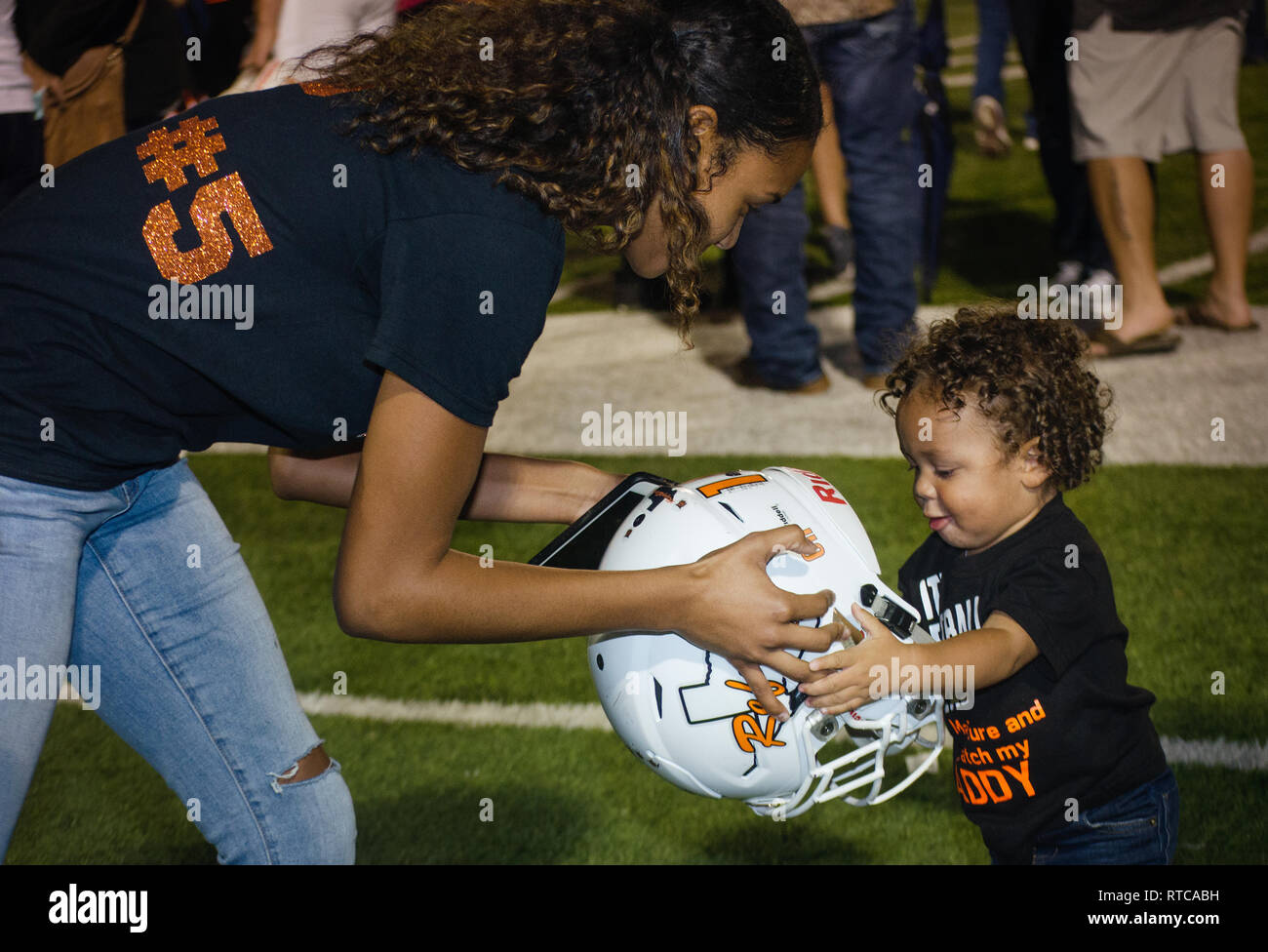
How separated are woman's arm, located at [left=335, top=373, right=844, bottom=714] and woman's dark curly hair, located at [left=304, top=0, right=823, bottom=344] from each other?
36 centimetres

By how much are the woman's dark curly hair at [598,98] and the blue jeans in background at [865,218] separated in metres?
4.19

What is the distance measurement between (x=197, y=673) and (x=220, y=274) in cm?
73

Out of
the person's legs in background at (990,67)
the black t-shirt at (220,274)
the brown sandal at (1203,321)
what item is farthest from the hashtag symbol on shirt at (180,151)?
the person's legs in background at (990,67)

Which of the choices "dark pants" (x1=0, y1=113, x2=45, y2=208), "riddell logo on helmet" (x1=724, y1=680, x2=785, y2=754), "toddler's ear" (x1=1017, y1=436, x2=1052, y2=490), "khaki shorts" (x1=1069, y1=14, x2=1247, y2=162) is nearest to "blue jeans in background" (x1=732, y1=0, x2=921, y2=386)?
"khaki shorts" (x1=1069, y1=14, x2=1247, y2=162)

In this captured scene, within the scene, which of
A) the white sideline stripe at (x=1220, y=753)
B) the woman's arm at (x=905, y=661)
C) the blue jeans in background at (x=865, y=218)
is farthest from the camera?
the blue jeans in background at (x=865, y=218)

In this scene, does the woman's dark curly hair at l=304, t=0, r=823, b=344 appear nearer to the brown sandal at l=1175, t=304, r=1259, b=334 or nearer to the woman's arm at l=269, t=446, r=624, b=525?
the woman's arm at l=269, t=446, r=624, b=525

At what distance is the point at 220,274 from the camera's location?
1784 millimetres

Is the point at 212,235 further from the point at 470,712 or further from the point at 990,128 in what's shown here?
the point at 990,128

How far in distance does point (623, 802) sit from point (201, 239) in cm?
203

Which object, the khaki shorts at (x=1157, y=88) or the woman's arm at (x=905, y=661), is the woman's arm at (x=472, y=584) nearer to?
the woman's arm at (x=905, y=661)

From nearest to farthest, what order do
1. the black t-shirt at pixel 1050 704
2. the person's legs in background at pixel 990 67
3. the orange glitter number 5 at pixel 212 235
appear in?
the orange glitter number 5 at pixel 212 235, the black t-shirt at pixel 1050 704, the person's legs in background at pixel 990 67

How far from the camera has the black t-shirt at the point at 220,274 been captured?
1.73 metres

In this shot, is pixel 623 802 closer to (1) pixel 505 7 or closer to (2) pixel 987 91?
(1) pixel 505 7

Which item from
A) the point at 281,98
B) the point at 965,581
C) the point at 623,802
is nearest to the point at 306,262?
the point at 281,98
